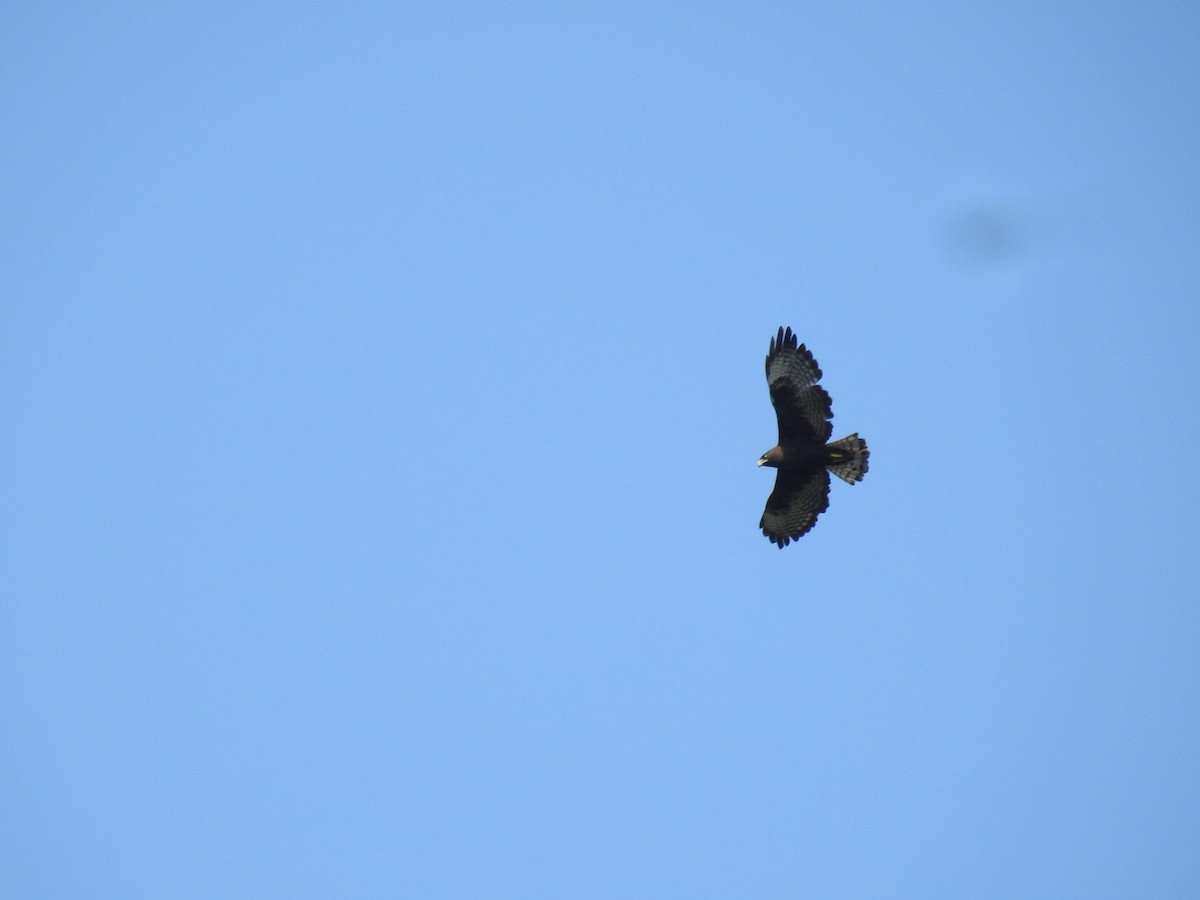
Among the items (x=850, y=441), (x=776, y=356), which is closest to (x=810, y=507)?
(x=850, y=441)

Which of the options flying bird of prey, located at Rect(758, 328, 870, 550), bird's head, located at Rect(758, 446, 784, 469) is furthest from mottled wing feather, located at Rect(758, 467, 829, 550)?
bird's head, located at Rect(758, 446, 784, 469)

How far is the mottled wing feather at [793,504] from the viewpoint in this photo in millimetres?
16125

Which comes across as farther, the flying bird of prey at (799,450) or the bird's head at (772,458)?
the bird's head at (772,458)

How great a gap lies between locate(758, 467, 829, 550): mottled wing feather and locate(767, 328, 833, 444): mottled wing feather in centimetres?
96

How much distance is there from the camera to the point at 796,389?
596 inches

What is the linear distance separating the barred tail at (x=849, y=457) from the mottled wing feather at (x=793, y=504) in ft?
0.88

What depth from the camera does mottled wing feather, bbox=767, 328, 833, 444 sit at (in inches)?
594

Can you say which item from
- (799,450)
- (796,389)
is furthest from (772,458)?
(796,389)

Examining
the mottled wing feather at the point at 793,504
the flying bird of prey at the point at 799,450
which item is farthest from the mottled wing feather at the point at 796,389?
the mottled wing feather at the point at 793,504

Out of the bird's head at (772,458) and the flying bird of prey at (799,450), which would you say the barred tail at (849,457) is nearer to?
the flying bird of prey at (799,450)

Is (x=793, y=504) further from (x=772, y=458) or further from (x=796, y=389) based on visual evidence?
(x=796, y=389)

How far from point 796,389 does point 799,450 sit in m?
1.03

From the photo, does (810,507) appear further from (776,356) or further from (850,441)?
(776,356)

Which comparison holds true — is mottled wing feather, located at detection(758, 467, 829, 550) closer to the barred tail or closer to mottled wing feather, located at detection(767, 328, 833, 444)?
the barred tail
